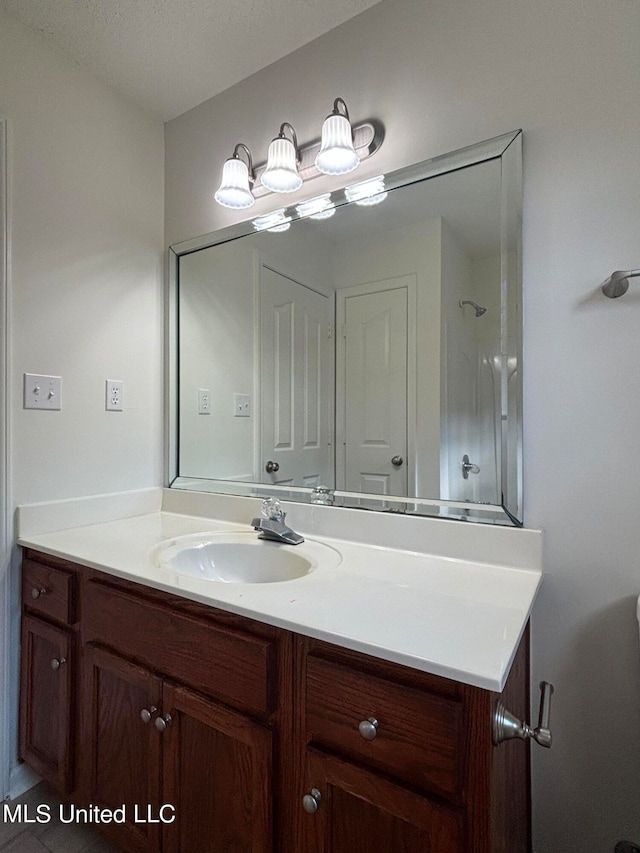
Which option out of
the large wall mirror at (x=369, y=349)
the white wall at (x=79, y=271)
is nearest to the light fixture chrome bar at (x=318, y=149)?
the large wall mirror at (x=369, y=349)

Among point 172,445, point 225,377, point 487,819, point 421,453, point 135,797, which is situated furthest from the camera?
point 172,445

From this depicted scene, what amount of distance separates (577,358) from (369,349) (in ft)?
1.74

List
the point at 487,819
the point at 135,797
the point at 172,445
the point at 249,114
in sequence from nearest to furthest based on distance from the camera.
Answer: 1. the point at 487,819
2. the point at 135,797
3. the point at 249,114
4. the point at 172,445

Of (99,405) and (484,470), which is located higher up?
(99,405)

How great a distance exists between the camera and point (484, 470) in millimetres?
1101

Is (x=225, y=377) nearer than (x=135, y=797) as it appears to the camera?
No

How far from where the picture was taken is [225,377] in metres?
1.64

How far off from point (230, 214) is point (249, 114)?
335 mm

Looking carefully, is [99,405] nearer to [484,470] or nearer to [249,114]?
[249,114]

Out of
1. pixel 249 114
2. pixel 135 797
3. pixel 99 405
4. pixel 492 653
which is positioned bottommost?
pixel 135 797

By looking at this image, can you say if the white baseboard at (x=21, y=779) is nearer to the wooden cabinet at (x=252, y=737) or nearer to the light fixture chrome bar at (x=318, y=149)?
the wooden cabinet at (x=252, y=737)

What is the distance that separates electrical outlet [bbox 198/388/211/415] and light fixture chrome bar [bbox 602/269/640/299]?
130 centimetres

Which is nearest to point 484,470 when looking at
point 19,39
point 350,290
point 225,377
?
point 350,290

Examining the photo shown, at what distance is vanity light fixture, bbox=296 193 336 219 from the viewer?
1343 mm
